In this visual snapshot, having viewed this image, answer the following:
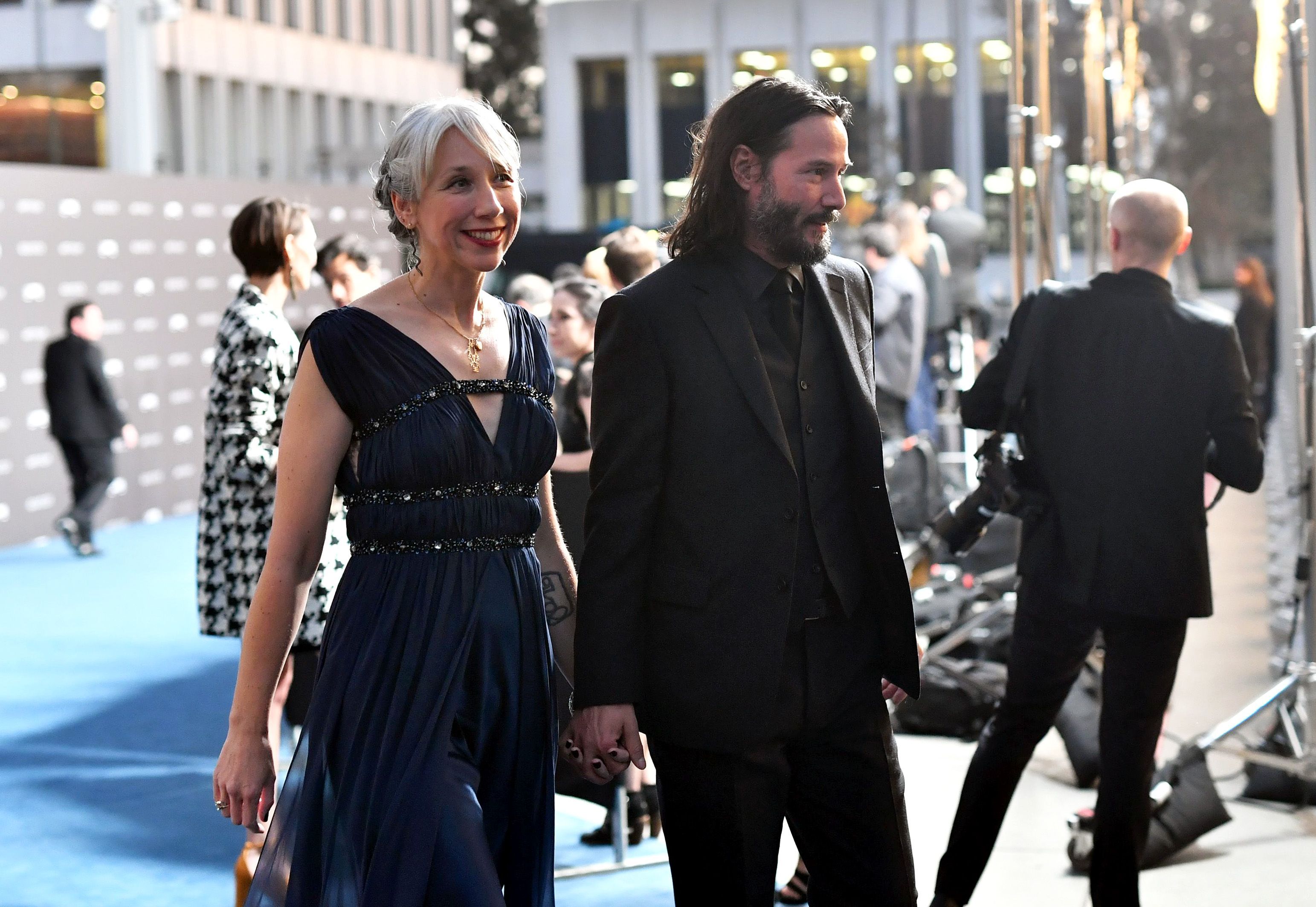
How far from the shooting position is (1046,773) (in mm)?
6637

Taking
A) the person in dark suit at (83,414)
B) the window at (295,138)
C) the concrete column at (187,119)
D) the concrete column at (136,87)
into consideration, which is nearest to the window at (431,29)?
the window at (295,138)

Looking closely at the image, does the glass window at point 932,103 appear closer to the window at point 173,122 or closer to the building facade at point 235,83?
the building facade at point 235,83

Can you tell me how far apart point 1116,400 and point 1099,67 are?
6.22 m

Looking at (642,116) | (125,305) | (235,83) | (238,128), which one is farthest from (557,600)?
(642,116)

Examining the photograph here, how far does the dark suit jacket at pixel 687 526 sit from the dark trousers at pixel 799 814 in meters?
0.08

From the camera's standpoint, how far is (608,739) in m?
2.92

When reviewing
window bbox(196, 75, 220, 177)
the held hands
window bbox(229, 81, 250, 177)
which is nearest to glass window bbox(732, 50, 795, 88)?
window bbox(229, 81, 250, 177)

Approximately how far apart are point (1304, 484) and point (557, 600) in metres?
3.59

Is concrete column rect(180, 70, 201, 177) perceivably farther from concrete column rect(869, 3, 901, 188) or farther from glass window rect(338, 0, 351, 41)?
concrete column rect(869, 3, 901, 188)

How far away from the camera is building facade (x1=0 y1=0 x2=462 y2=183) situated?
124ft

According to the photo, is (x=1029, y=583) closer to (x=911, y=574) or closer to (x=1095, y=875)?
(x=1095, y=875)

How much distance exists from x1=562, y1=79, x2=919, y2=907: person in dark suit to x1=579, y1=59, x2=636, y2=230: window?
4644cm


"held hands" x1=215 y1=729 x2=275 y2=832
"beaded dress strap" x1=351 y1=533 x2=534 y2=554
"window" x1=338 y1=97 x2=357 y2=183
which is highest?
"window" x1=338 y1=97 x2=357 y2=183

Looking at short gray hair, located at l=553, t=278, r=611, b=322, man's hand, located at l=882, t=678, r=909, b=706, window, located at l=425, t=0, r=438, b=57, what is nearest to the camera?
man's hand, located at l=882, t=678, r=909, b=706
